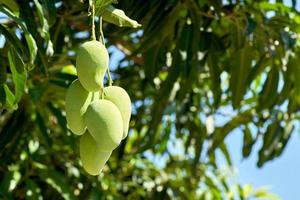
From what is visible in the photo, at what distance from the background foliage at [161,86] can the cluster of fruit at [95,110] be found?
18.3 inches

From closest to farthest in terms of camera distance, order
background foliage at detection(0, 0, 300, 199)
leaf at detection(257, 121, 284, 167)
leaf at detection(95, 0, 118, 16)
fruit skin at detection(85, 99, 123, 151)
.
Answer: fruit skin at detection(85, 99, 123, 151)
leaf at detection(95, 0, 118, 16)
background foliage at detection(0, 0, 300, 199)
leaf at detection(257, 121, 284, 167)

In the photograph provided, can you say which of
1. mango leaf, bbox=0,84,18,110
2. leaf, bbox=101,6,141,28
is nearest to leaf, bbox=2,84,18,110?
mango leaf, bbox=0,84,18,110

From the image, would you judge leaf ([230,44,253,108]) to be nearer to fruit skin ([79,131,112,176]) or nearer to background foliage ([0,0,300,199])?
background foliage ([0,0,300,199])

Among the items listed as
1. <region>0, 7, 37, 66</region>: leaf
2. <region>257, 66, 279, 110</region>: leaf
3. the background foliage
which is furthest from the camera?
<region>257, 66, 279, 110</region>: leaf

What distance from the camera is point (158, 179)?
230 centimetres

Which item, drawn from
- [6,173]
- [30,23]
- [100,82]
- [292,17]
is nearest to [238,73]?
[292,17]

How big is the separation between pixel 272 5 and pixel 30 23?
0.62 m

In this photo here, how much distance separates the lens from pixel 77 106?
0.74m

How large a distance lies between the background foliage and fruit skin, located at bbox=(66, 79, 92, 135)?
0.46 m

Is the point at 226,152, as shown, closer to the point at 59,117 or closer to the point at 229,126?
the point at 229,126

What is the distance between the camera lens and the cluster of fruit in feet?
2.34

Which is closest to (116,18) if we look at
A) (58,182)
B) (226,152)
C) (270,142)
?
(58,182)

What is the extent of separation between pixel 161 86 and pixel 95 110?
109 cm

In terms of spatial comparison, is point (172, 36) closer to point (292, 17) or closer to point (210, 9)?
point (210, 9)
